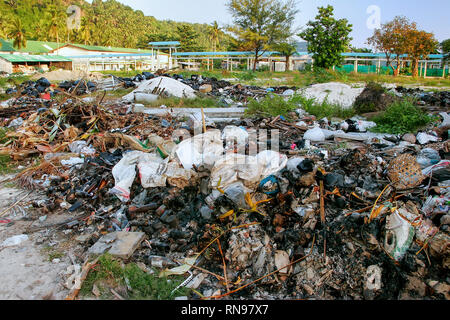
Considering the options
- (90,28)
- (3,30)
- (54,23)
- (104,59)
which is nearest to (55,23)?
(54,23)

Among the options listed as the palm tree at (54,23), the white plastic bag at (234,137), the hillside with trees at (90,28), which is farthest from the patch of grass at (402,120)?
the palm tree at (54,23)

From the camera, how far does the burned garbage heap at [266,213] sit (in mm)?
2568

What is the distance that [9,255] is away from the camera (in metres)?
2.89

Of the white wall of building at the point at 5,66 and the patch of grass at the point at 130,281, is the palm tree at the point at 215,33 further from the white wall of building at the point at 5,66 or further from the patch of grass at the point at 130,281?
the patch of grass at the point at 130,281

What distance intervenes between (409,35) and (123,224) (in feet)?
86.8

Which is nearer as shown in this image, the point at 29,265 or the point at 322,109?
the point at 29,265

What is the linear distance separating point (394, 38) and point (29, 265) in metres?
27.5

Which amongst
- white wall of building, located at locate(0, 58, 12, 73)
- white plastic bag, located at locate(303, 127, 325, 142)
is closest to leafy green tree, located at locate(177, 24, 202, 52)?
white wall of building, located at locate(0, 58, 12, 73)

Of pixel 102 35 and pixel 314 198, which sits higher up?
pixel 102 35

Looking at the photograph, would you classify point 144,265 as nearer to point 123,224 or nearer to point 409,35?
point 123,224

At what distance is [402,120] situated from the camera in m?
6.08

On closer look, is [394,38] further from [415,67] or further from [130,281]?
[130,281]

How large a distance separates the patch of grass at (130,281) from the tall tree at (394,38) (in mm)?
25170
